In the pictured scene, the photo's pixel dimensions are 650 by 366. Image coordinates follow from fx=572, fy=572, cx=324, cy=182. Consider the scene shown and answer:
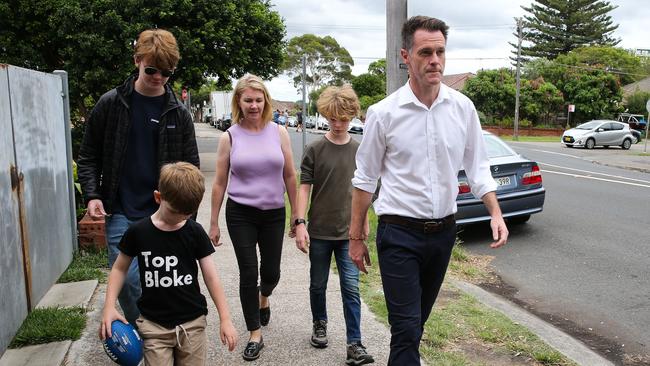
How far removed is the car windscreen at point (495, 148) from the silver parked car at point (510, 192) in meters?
0.01

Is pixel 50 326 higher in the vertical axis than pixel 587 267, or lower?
higher

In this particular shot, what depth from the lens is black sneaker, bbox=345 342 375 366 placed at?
3.50 m

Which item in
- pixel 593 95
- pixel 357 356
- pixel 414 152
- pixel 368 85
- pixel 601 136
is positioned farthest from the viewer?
pixel 368 85

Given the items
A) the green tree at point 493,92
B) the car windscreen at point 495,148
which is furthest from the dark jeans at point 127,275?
the green tree at point 493,92

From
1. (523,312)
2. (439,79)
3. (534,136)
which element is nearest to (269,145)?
(439,79)

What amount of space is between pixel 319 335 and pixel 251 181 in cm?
113

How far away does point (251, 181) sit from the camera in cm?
370

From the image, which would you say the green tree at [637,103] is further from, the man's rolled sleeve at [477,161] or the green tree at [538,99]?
the man's rolled sleeve at [477,161]

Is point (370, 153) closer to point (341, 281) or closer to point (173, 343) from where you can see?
point (341, 281)

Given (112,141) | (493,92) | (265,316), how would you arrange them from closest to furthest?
(112,141)
(265,316)
(493,92)

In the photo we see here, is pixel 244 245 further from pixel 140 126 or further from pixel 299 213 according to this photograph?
pixel 140 126

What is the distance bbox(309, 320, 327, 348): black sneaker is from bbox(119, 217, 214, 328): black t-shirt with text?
1312 millimetres

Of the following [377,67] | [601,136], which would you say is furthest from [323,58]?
[601,136]

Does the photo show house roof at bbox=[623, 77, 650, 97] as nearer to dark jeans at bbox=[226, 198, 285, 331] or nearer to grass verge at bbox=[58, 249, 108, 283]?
grass verge at bbox=[58, 249, 108, 283]
